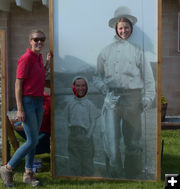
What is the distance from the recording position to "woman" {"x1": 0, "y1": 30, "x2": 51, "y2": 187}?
12.3ft

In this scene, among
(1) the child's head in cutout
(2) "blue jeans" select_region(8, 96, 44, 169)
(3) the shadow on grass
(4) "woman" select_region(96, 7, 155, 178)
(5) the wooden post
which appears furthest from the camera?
(3) the shadow on grass

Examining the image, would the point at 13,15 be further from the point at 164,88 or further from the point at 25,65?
the point at 25,65

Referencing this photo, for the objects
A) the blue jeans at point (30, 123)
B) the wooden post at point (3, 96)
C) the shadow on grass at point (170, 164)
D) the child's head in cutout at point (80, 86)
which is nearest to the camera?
the blue jeans at point (30, 123)

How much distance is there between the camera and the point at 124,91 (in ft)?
13.1

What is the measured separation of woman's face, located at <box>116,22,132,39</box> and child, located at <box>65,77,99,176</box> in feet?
2.33

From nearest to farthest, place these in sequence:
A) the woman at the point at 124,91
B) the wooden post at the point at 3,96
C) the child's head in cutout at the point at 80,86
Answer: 1. the woman at the point at 124,91
2. the child's head in cutout at the point at 80,86
3. the wooden post at the point at 3,96

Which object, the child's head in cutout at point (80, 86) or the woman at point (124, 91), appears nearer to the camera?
the woman at point (124, 91)

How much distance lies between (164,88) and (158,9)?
5419 mm

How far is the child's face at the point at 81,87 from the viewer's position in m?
4.07

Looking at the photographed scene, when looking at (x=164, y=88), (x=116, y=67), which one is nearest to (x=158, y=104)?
(x=116, y=67)

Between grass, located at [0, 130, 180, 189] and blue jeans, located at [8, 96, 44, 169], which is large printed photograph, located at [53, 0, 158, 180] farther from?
blue jeans, located at [8, 96, 44, 169]

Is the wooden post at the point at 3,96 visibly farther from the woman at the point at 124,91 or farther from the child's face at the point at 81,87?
the woman at the point at 124,91

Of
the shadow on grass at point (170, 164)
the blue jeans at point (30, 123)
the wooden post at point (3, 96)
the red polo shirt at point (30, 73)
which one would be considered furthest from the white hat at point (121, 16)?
the shadow on grass at point (170, 164)

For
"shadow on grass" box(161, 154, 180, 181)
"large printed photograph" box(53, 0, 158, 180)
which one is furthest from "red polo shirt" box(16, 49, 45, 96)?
"shadow on grass" box(161, 154, 180, 181)
